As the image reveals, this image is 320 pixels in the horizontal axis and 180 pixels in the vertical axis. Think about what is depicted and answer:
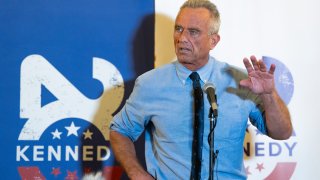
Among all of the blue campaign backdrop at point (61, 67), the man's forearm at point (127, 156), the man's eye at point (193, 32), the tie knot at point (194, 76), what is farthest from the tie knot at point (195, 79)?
the blue campaign backdrop at point (61, 67)

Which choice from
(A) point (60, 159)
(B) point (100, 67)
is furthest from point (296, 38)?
(A) point (60, 159)

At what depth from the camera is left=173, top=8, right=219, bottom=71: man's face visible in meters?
1.69

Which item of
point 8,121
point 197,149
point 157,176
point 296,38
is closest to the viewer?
point 197,149

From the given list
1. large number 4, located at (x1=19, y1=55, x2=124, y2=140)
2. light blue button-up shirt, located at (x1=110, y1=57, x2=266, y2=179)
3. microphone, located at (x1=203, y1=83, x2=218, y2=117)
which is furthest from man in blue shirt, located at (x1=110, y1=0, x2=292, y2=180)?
large number 4, located at (x1=19, y1=55, x2=124, y2=140)

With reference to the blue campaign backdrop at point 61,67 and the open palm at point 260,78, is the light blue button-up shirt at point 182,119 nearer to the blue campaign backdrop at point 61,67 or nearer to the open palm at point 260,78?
the open palm at point 260,78

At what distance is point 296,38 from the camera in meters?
2.41

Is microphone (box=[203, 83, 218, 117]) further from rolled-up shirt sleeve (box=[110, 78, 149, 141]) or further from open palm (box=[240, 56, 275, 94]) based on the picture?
rolled-up shirt sleeve (box=[110, 78, 149, 141])

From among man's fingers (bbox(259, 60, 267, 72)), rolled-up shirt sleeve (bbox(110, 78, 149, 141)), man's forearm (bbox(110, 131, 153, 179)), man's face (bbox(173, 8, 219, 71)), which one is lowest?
man's forearm (bbox(110, 131, 153, 179))

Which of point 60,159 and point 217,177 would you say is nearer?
point 217,177

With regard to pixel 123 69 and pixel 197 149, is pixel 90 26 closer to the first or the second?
pixel 123 69

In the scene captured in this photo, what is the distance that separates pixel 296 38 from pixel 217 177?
113 cm

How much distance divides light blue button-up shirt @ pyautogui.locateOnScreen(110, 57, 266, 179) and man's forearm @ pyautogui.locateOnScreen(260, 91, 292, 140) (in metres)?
0.06

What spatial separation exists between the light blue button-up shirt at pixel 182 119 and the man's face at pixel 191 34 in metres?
0.07

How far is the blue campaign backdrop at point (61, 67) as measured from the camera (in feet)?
7.16
